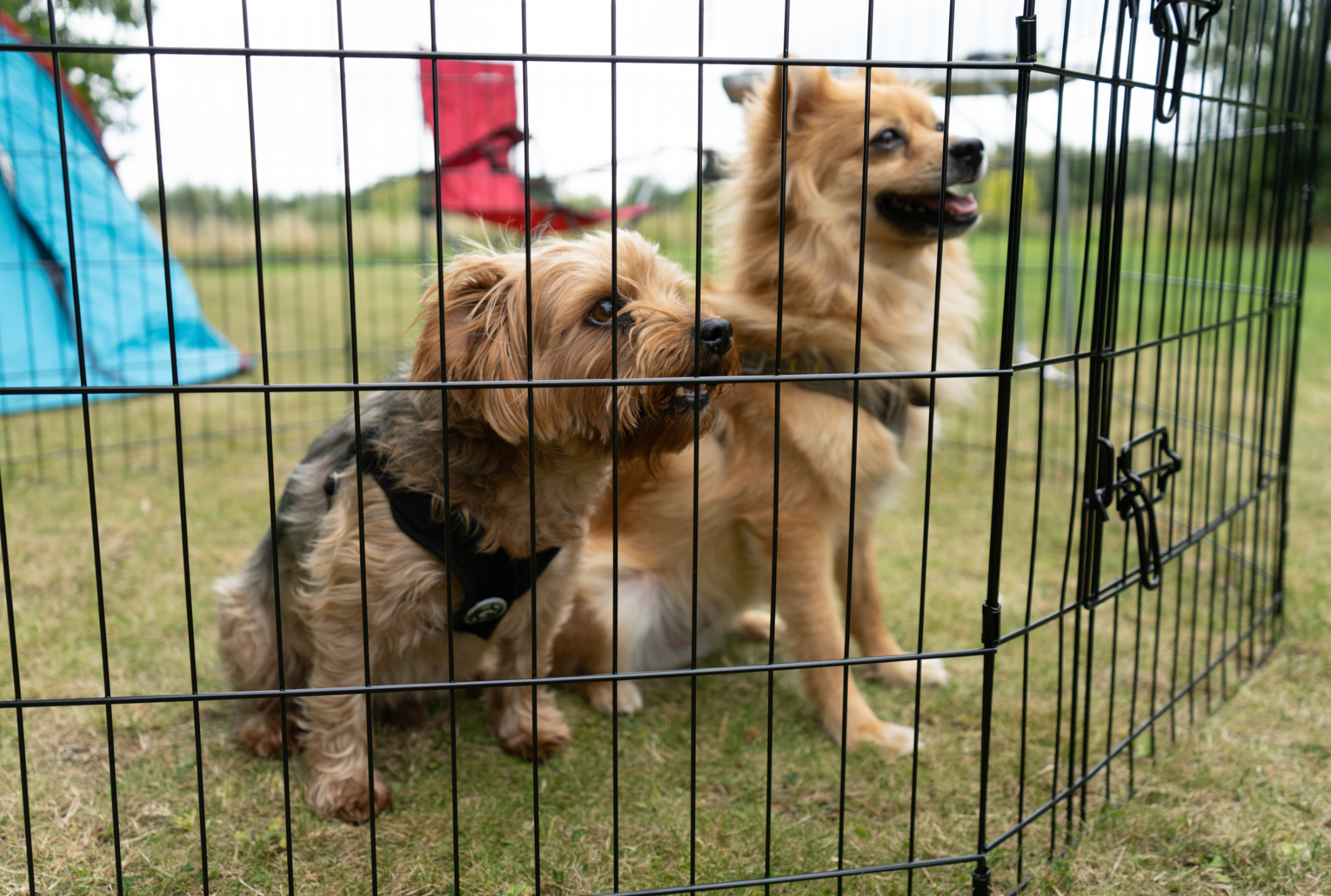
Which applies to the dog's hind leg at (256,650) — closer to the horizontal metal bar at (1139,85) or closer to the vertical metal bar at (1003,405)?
the vertical metal bar at (1003,405)

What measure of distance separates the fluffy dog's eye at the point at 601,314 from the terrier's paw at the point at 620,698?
1.34 m

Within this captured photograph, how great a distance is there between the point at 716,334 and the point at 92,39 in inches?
230

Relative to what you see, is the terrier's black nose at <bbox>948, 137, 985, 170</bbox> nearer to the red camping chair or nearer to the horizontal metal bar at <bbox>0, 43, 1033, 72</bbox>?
the horizontal metal bar at <bbox>0, 43, 1033, 72</bbox>

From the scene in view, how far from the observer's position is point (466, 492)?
7.43 ft

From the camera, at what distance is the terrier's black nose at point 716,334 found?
6.65 ft

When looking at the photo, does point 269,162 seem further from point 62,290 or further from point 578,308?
point 578,308

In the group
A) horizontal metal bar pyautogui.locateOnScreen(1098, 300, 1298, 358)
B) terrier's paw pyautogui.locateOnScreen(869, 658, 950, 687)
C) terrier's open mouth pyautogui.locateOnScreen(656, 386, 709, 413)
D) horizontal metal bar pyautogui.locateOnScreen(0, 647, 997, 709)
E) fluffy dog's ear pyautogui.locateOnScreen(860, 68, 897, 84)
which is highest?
fluffy dog's ear pyautogui.locateOnScreen(860, 68, 897, 84)

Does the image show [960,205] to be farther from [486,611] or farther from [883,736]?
[486,611]

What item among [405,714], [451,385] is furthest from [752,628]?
[451,385]

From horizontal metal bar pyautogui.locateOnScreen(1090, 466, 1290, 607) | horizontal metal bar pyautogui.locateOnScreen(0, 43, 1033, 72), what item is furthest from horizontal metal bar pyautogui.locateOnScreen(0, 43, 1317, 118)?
horizontal metal bar pyautogui.locateOnScreen(1090, 466, 1290, 607)

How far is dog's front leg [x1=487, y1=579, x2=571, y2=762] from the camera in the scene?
8.52 feet

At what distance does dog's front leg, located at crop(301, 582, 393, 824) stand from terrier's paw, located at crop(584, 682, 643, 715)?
2.50 feet

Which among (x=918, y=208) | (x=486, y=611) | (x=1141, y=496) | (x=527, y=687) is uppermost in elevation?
(x=918, y=208)

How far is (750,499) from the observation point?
2.91 meters
